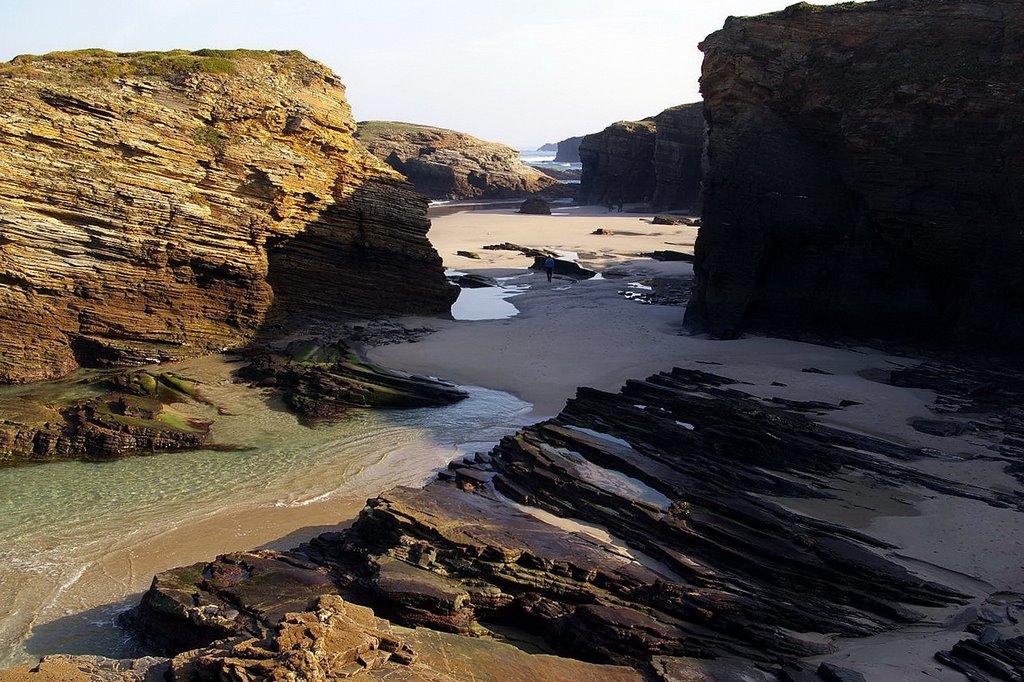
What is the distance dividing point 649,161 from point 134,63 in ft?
175

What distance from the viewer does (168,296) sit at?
66.9 feet

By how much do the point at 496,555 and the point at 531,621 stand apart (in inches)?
34.0

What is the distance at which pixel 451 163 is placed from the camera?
78.9 metres

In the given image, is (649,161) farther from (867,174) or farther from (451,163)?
(867,174)

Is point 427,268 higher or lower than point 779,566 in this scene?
higher

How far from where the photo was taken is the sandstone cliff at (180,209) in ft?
60.8

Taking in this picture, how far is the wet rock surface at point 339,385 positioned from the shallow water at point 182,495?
0.42m

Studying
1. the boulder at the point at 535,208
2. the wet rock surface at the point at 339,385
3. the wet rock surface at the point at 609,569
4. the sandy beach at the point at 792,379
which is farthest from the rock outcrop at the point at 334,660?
the boulder at the point at 535,208

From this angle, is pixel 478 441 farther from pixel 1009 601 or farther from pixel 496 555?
pixel 1009 601

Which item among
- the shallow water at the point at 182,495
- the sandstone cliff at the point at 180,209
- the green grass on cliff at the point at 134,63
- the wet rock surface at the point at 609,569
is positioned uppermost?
the green grass on cliff at the point at 134,63

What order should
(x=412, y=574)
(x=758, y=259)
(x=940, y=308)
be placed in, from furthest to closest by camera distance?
1. (x=758, y=259)
2. (x=940, y=308)
3. (x=412, y=574)

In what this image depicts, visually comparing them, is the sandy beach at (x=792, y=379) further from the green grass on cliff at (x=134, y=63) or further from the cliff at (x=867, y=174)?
the green grass on cliff at (x=134, y=63)

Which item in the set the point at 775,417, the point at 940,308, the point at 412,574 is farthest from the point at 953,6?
the point at 412,574

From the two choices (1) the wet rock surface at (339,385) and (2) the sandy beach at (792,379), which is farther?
(1) the wet rock surface at (339,385)
